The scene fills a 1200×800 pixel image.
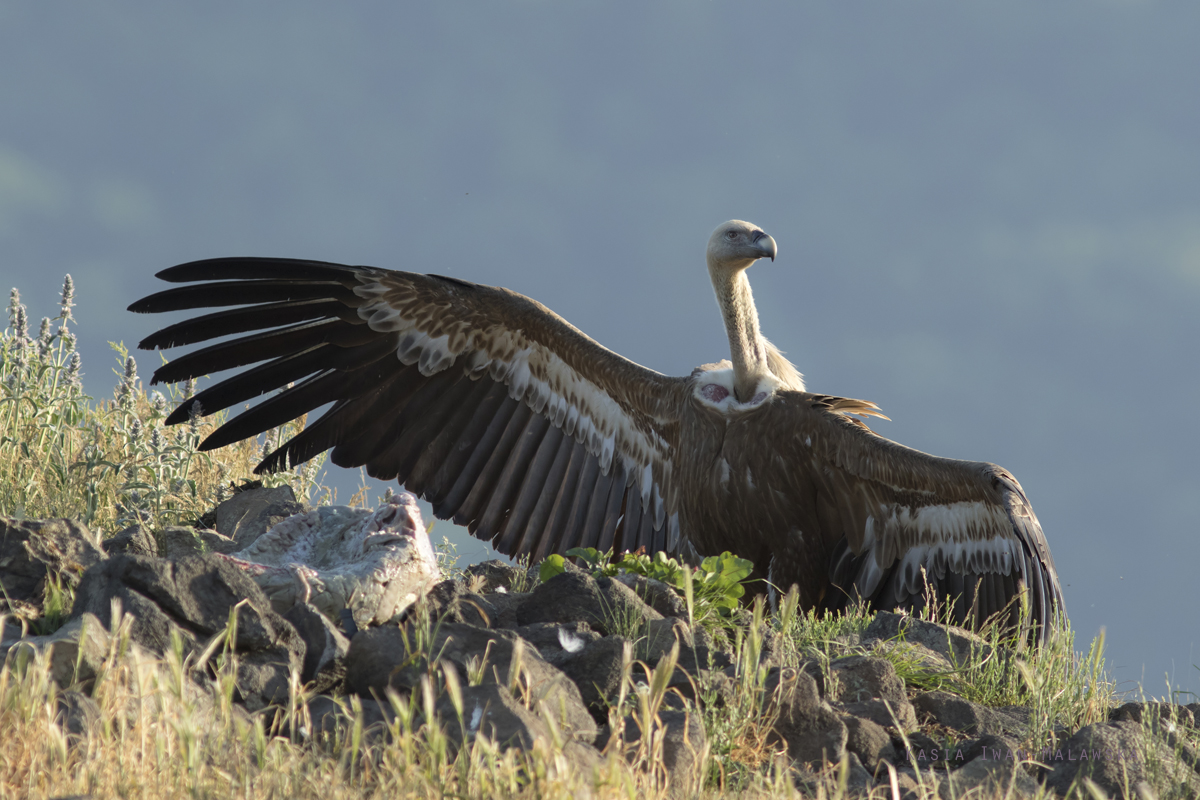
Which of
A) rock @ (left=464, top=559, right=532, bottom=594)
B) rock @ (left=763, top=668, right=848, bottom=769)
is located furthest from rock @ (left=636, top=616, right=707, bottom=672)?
rock @ (left=464, top=559, right=532, bottom=594)

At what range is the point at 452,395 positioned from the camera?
7.45m

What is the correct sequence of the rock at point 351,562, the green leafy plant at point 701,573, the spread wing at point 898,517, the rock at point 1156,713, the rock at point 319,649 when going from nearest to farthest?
1. the rock at point 319,649
2. the rock at point 351,562
3. the rock at point 1156,713
4. the green leafy plant at point 701,573
5. the spread wing at point 898,517

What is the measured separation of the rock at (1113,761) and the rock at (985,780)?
0.10 metres

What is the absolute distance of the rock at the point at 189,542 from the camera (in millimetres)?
5381

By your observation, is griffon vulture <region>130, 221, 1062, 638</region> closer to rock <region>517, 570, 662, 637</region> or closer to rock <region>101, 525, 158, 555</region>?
rock <region>101, 525, 158, 555</region>

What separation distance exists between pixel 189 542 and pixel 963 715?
3.65m

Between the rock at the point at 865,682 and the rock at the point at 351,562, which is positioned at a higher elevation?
the rock at the point at 351,562

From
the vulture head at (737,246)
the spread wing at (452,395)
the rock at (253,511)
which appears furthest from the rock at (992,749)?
the rock at (253,511)

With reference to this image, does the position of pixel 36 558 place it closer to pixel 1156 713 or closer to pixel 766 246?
pixel 1156 713

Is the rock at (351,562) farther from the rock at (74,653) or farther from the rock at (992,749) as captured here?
the rock at (992,749)

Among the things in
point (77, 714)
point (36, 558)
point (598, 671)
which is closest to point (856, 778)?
point (598, 671)

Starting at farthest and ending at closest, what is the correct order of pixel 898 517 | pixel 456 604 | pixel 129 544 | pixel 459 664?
pixel 898 517, pixel 129 544, pixel 456 604, pixel 459 664

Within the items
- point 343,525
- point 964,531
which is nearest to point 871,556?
point 964,531

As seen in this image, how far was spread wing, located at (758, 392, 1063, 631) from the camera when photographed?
6023mm
